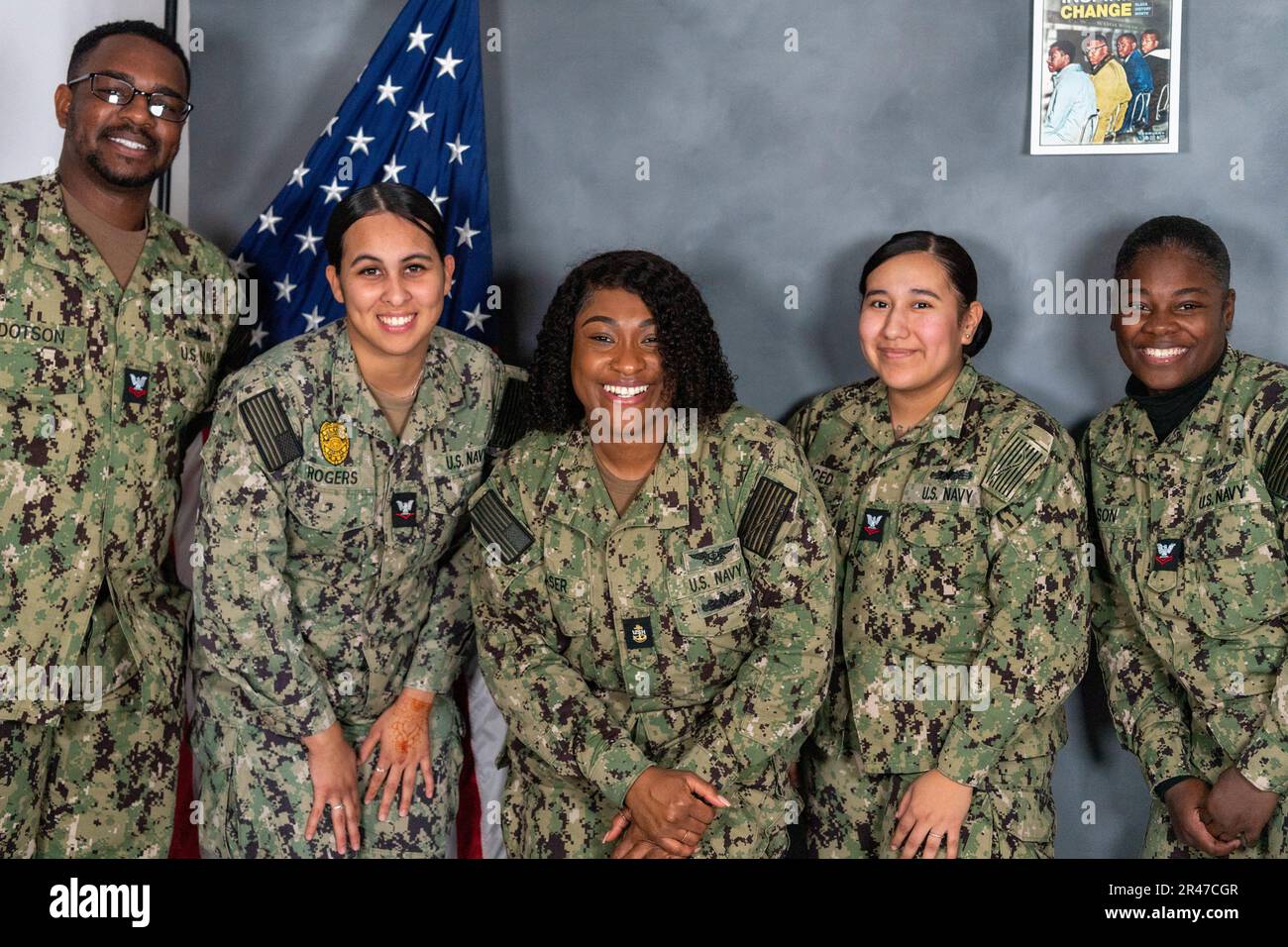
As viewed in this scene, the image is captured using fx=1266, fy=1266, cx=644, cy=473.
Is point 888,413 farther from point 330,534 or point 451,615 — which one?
point 330,534

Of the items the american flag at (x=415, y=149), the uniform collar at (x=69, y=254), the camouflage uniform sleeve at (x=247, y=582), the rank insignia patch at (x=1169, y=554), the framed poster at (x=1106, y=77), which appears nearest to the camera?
the camouflage uniform sleeve at (x=247, y=582)

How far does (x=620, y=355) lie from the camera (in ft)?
9.77

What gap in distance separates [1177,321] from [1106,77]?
3.04 ft

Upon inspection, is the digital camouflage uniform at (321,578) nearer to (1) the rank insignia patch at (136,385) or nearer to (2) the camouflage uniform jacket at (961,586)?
(1) the rank insignia patch at (136,385)

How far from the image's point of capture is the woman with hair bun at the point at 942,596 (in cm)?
296

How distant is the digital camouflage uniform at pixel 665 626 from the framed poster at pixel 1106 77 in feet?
4.64

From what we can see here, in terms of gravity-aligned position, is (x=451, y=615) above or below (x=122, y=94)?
below

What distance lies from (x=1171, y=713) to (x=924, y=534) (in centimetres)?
79

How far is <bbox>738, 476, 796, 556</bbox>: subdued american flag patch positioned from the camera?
9.61 ft

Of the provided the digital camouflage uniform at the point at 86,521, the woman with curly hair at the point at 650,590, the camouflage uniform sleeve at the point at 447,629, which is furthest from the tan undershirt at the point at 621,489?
the digital camouflage uniform at the point at 86,521

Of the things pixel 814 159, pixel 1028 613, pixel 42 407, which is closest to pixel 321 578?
pixel 42 407

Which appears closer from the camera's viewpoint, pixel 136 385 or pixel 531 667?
pixel 531 667

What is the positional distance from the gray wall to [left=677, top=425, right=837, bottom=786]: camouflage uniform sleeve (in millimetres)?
997

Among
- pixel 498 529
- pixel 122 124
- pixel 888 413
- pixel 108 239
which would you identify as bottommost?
pixel 498 529
